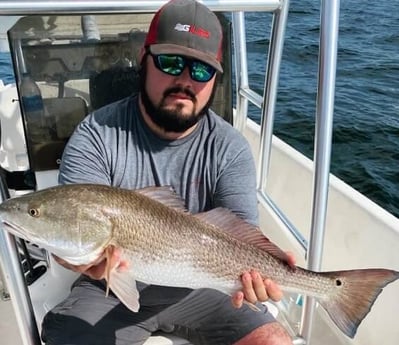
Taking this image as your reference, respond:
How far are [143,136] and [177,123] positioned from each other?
0.54 ft

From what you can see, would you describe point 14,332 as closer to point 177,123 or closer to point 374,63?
point 177,123

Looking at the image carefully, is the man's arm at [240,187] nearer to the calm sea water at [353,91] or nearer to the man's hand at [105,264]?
the man's hand at [105,264]

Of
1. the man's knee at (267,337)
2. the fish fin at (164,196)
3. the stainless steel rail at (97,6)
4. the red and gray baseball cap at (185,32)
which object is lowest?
the man's knee at (267,337)

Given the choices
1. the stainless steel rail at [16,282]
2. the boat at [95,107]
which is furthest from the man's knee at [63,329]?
the boat at [95,107]

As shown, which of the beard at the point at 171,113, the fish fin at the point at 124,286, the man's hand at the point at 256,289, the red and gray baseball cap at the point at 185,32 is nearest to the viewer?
the fish fin at the point at 124,286

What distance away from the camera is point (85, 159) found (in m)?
2.29

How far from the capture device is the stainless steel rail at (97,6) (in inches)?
78.7

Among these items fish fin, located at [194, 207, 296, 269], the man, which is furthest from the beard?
fish fin, located at [194, 207, 296, 269]

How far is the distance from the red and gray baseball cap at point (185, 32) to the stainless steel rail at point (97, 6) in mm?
45

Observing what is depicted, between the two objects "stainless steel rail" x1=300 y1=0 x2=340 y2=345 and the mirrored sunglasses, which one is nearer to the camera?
"stainless steel rail" x1=300 y1=0 x2=340 y2=345

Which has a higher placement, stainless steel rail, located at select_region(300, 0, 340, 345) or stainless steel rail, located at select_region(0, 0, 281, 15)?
stainless steel rail, located at select_region(0, 0, 281, 15)

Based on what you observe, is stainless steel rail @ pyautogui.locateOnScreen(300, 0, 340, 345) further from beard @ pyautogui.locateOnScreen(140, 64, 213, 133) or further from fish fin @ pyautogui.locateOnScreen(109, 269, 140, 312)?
fish fin @ pyautogui.locateOnScreen(109, 269, 140, 312)

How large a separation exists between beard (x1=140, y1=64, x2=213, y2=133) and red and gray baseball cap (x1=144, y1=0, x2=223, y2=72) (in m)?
0.16

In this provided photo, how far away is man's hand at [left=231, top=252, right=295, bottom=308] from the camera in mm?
2033
